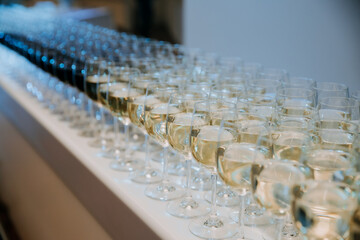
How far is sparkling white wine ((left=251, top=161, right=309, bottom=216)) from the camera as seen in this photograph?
703 millimetres

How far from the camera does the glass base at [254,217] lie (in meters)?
0.96

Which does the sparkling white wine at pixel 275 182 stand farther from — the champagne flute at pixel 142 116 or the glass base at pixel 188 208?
the champagne flute at pixel 142 116

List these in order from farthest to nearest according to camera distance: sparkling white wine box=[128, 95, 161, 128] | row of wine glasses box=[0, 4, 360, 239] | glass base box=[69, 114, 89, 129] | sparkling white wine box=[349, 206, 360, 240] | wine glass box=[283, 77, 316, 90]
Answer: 1. glass base box=[69, 114, 89, 129]
2. wine glass box=[283, 77, 316, 90]
3. sparkling white wine box=[128, 95, 161, 128]
4. row of wine glasses box=[0, 4, 360, 239]
5. sparkling white wine box=[349, 206, 360, 240]

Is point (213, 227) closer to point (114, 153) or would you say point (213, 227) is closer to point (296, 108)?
point (296, 108)

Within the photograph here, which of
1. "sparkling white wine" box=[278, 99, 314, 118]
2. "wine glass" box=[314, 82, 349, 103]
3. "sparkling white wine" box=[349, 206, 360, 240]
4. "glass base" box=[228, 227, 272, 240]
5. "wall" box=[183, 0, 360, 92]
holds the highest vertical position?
"wall" box=[183, 0, 360, 92]

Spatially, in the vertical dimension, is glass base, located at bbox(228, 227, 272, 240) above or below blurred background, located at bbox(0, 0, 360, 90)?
below

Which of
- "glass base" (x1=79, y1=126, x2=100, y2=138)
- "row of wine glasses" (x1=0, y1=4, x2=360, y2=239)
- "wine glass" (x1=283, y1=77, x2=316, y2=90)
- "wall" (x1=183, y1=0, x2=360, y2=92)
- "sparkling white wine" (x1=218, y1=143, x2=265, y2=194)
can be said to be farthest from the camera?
"wall" (x1=183, y1=0, x2=360, y2=92)

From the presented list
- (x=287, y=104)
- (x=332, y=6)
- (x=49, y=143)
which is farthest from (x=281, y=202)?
(x=332, y=6)

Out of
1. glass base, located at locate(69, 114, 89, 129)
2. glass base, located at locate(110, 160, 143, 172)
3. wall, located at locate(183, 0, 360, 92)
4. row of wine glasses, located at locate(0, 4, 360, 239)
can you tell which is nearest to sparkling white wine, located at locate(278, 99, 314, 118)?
row of wine glasses, located at locate(0, 4, 360, 239)

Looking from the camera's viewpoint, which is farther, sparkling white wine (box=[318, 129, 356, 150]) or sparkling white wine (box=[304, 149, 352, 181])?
sparkling white wine (box=[318, 129, 356, 150])

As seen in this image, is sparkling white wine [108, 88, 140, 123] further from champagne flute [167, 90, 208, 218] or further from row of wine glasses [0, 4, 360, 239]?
champagne flute [167, 90, 208, 218]

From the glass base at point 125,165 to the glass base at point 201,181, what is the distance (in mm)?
175

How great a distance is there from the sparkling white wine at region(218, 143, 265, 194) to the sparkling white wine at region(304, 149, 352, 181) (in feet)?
0.35

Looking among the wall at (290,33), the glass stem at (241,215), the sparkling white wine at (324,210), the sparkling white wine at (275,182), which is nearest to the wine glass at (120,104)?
the glass stem at (241,215)
